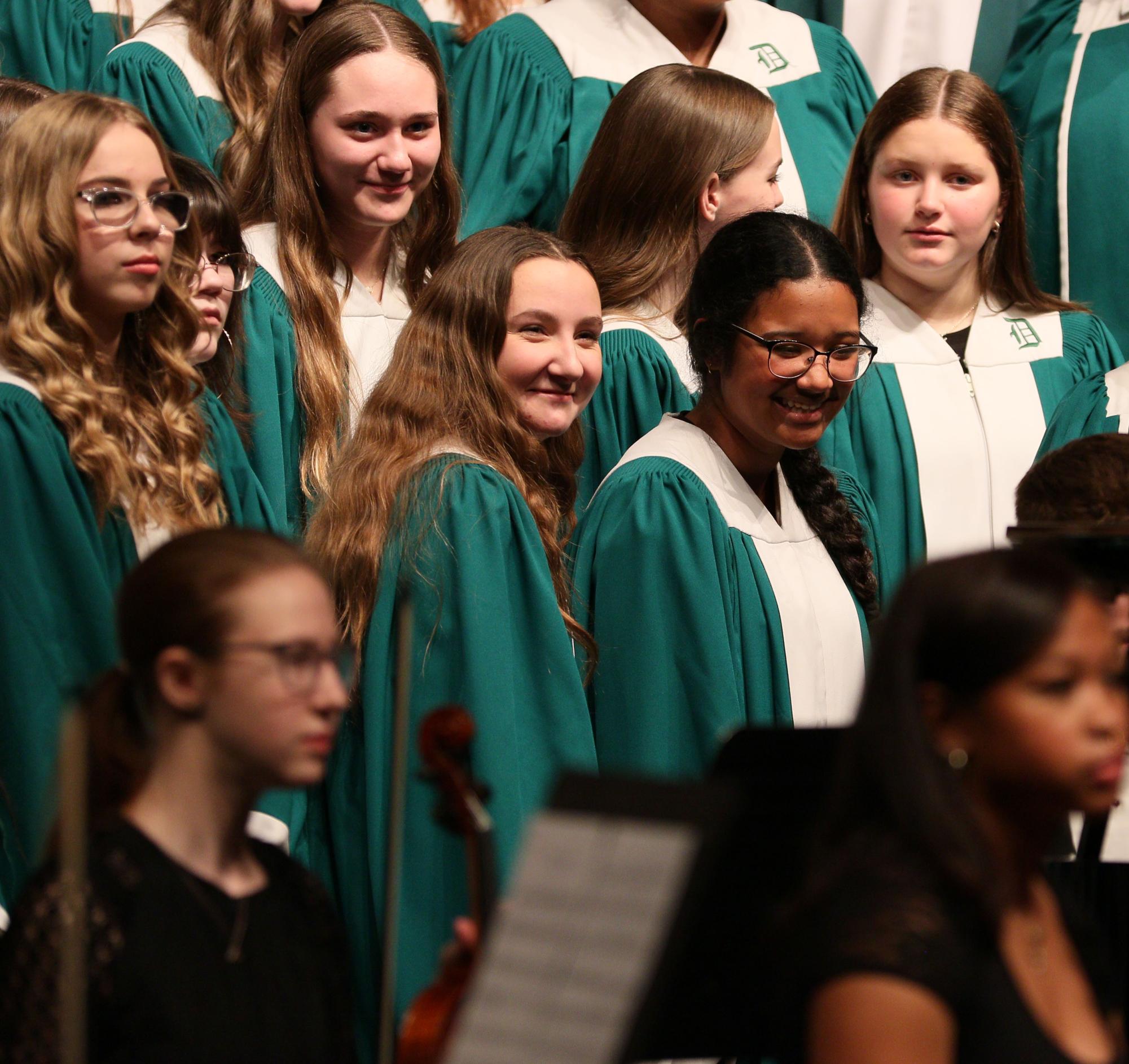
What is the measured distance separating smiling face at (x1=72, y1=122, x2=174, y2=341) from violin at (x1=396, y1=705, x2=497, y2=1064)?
1308 millimetres

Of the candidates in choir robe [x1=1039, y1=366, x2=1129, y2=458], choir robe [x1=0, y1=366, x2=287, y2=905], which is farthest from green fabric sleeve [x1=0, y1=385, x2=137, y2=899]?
choir robe [x1=1039, y1=366, x2=1129, y2=458]

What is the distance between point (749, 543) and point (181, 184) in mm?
1257

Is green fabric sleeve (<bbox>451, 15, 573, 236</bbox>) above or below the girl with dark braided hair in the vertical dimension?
above

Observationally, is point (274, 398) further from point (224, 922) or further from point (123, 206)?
point (224, 922)

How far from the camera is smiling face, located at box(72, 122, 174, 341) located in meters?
2.84

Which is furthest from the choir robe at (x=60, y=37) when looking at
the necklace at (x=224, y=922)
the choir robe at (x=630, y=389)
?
the necklace at (x=224, y=922)

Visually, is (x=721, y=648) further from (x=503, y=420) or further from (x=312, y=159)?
(x=312, y=159)

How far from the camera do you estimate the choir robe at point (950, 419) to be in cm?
422

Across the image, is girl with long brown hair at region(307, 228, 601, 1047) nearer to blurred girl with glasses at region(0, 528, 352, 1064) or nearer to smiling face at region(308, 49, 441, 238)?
smiling face at region(308, 49, 441, 238)

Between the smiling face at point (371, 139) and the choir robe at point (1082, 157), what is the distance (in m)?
2.05

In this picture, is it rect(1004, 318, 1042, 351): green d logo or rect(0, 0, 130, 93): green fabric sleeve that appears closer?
rect(1004, 318, 1042, 351): green d logo

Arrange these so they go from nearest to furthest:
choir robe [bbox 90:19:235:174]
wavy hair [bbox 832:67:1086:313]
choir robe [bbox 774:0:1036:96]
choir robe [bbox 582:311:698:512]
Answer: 1. choir robe [bbox 582:311:698:512]
2. choir robe [bbox 90:19:235:174]
3. wavy hair [bbox 832:67:1086:313]
4. choir robe [bbox 774:0:1036:96]

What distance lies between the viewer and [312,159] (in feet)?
13.0

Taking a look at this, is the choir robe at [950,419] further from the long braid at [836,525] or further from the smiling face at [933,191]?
the long braid at [836,525]
